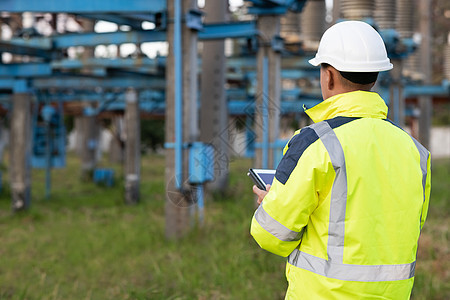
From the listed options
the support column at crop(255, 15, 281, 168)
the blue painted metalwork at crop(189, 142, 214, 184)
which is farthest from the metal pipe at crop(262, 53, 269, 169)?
the blue painted metalwork at crop(189, 142, 214, 184)

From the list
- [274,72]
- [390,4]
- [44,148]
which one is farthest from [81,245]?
[390,4]

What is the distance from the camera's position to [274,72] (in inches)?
321

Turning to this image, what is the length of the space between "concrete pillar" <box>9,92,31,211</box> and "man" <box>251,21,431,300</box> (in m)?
8.70

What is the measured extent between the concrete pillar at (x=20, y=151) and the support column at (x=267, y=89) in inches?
176

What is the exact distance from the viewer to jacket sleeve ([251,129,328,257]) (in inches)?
66.6

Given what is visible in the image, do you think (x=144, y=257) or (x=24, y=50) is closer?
(x=144, y=257)

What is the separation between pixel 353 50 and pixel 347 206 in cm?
56

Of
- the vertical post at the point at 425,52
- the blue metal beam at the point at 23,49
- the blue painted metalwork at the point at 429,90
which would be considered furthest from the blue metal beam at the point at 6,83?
the vertical post at the point at 425,52

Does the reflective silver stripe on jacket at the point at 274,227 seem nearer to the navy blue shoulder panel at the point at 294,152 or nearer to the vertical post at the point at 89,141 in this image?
the navy blue shoulder panel at the point at 294,152

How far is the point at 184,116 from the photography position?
659 cm

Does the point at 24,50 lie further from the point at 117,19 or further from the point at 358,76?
the point at 358,76

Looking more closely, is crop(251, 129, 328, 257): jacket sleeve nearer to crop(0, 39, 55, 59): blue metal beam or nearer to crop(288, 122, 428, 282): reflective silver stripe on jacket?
crop(288, 122, 428, 282): reflective silver stripe on jacket

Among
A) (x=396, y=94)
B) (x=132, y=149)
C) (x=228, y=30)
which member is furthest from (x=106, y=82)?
(x=396, y=94)

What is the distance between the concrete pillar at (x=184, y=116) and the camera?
Result: 21.4ft
